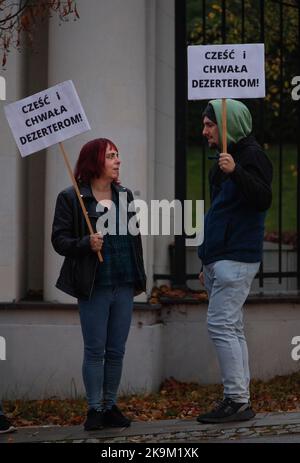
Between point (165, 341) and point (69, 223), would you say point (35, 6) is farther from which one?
point (165, 341)

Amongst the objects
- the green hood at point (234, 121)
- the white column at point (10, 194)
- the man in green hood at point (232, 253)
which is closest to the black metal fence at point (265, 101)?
the white column at point (10, 194)

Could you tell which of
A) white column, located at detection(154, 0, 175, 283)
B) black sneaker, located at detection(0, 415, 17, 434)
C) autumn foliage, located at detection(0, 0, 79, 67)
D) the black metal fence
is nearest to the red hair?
autumn foliage, located at detection(0, 0, 79, 67)

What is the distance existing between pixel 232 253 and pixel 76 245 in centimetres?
95

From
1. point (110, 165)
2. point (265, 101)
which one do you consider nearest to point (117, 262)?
point (110, 165)

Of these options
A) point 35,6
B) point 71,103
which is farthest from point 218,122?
point 35,6

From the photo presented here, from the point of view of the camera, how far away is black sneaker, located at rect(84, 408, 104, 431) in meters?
7.57

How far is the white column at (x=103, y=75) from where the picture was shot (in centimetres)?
928

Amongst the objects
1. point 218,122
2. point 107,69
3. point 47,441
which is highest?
point 107,69

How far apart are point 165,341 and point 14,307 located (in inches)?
48.5

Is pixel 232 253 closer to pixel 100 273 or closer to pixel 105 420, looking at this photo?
pixel 100 273

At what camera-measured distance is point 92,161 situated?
7.66m
